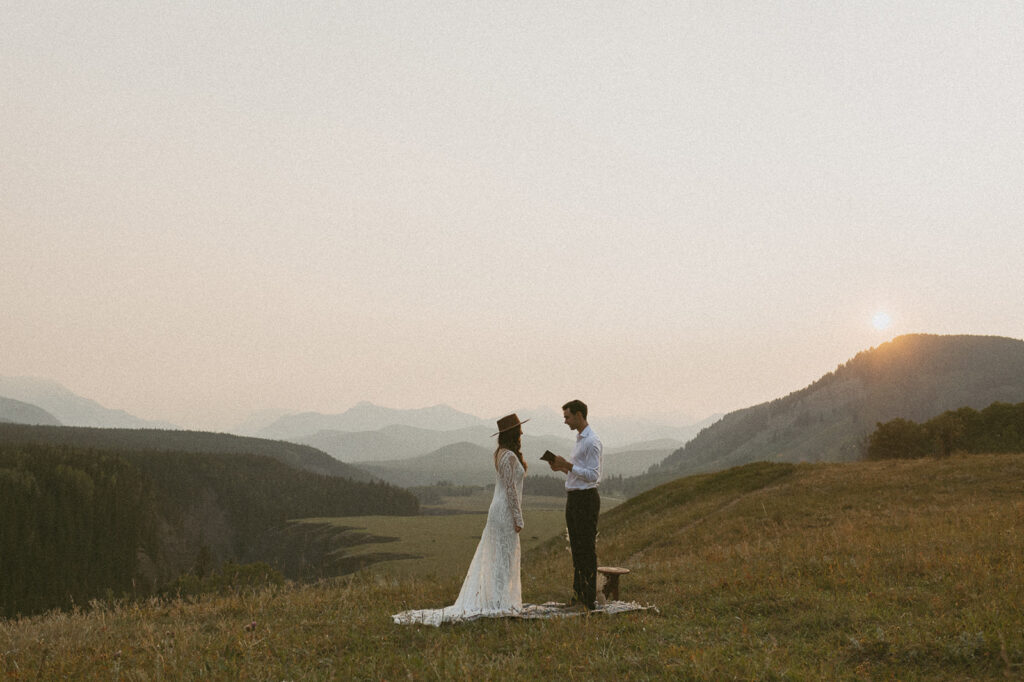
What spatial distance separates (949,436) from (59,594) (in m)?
157

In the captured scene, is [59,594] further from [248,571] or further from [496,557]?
[496,557]

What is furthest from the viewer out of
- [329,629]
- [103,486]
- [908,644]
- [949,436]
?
[103,486]

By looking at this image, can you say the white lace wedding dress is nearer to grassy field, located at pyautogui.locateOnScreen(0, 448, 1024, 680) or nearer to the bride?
the bride

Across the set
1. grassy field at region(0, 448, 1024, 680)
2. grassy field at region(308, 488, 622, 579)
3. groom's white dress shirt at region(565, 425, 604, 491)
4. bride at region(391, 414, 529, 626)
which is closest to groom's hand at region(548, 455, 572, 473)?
groom's white dress shirt at region(565, 425, 604, 491)

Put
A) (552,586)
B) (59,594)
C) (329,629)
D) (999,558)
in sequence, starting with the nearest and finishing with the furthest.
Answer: (329,629) → (999,558) → (552,586) → (59,594)

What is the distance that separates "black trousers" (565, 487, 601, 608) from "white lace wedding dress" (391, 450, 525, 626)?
3.81ft

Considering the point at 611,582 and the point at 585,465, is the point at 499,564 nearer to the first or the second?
the point at 585,465

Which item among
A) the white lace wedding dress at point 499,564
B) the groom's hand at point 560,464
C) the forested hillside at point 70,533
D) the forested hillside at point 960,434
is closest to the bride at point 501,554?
the white lace wedding dress at point 499,564

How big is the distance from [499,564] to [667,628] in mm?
3317

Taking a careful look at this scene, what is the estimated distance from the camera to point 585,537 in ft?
42.7

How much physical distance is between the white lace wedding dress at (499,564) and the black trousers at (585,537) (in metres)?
1.16

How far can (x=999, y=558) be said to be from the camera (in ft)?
46.1

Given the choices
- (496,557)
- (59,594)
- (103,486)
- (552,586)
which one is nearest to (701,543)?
(552,586)

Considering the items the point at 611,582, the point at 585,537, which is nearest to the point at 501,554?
the point at 585,537
